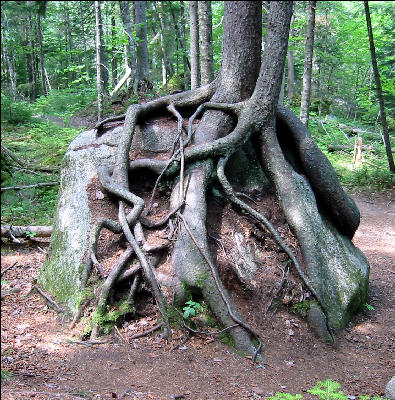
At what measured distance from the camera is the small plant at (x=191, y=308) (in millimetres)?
4703

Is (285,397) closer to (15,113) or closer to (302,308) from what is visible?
(302,308)

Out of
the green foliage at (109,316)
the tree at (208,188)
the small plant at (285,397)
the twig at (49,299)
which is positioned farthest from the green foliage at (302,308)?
the twig at (49,299)

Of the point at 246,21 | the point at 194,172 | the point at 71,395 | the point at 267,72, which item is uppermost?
the point at 246,21

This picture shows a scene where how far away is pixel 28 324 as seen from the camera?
4.79 metres

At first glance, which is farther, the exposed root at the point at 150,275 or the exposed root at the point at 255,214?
the exposed root at the point at 255,214

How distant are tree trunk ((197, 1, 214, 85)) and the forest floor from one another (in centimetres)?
785

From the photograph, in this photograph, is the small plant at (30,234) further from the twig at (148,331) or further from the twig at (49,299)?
the twig at (148,331)

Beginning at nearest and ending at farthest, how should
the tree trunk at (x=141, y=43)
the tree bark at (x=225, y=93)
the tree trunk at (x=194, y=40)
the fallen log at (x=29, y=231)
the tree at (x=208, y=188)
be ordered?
the tree at (x=208, y=188) → the tree bark at (x=225, y=93) → the fallen log at (x=29, y=231) → the tree trunk at (x=194, y=40) → the tree trunk at (x=141, y=43)

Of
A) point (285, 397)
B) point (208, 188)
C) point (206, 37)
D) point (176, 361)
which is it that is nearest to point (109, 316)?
point (176, 361)

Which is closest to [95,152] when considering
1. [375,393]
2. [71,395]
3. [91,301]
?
[91,301]

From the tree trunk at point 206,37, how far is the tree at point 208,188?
184 inches

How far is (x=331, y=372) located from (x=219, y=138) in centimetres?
353

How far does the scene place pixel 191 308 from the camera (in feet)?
15.6

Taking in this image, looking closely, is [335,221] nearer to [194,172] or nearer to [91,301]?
[194,172]
